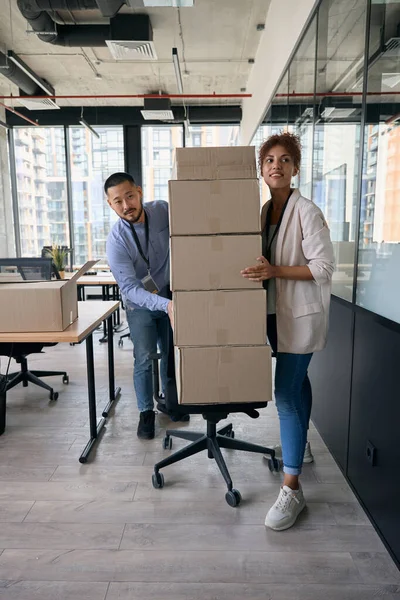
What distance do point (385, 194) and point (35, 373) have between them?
275cm

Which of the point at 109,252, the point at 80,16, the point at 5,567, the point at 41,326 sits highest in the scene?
the point at 80,16

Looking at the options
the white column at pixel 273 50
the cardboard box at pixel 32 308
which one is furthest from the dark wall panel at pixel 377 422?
the white column at pixel 273 50

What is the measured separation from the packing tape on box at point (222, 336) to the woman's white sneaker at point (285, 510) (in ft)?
2.20

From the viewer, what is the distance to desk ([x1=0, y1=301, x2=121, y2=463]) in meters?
1.97

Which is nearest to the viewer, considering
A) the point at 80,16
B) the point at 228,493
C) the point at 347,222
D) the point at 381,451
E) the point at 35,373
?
the point at 381,451

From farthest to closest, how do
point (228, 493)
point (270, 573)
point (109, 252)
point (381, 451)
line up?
point (109, 252) < point (228, 493) < point (381, 451) < point (270, 573)

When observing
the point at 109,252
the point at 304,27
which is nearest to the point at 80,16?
the point at 304,27

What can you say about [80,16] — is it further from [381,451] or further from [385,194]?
[381,451]

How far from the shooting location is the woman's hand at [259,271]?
1.47m

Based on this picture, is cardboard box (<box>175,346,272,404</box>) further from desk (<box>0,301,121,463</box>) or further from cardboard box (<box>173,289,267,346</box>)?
desk (<box>0,301,121,463</box>)

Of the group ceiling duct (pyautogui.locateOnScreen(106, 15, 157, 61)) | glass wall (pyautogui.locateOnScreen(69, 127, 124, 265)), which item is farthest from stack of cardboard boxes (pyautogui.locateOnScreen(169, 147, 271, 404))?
glass wall (pyautogui.locateOnScreen(69, 127, 124, 265))

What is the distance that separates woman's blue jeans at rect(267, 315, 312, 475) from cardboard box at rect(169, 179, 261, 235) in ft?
1.41

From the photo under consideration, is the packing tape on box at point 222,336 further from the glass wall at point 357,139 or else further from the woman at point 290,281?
the glass wall at point 357,139

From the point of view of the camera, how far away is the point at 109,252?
2.19 m
